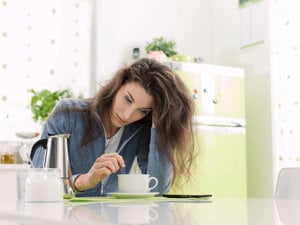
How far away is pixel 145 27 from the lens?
4.88 meters

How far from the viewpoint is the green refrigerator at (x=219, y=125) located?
432cm

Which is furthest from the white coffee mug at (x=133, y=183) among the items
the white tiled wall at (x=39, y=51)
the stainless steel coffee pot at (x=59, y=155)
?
the white tiled wall at (x=39, y=51)

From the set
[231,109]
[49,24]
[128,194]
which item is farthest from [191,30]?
[128,194]

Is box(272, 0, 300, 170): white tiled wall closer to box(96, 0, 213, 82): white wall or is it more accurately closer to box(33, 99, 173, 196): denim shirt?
box(96, 0, 213, 82): white wall

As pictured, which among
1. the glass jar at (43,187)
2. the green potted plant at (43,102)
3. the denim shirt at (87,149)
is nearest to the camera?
the glass jar at (43,187)

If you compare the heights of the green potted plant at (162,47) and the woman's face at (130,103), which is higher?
the green potted plant at (162,47)

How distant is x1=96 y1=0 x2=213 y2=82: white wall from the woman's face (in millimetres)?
2094

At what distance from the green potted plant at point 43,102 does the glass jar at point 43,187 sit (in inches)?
102

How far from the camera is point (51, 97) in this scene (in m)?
4.20

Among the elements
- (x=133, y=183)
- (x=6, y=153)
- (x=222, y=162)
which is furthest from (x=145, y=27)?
(x=133, y=183)

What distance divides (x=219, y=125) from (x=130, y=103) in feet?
6.94

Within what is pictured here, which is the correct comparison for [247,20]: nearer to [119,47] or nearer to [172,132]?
[119,47]

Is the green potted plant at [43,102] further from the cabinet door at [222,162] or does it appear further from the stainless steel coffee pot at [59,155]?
the stainless steel coffee pot at [59,155]

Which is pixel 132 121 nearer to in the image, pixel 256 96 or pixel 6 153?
pixel 6 153
